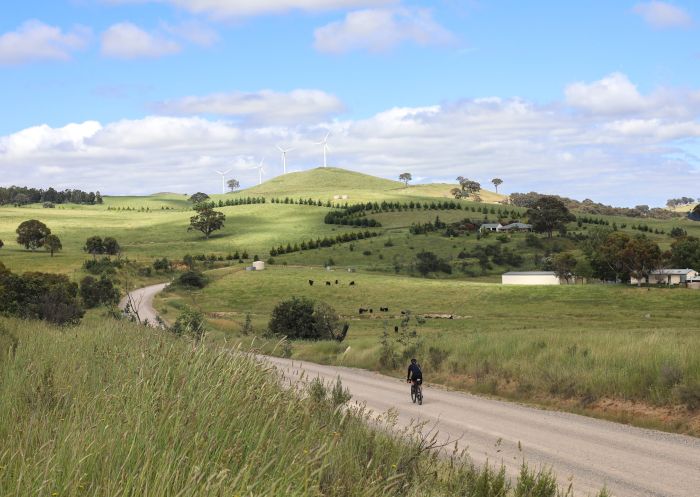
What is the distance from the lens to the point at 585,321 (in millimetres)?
77125

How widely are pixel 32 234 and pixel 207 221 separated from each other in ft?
149

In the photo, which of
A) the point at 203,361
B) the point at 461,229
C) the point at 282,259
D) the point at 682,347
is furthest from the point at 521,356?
the point at 461,229

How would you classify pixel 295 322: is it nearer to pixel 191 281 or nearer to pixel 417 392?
pixel 417 392

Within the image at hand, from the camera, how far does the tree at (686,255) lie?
120750mm

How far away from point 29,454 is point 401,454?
4.58 meters

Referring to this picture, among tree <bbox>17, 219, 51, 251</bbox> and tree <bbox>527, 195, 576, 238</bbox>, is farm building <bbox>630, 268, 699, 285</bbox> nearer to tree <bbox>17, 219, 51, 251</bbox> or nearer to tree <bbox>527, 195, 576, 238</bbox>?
tree <bbox>527, 195, 576, 238</bbox>

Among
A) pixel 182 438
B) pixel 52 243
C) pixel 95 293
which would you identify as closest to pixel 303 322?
pixel 95 293

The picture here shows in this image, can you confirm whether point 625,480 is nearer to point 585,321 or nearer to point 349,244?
point 585,321

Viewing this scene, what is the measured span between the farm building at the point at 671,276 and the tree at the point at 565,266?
9202 mm

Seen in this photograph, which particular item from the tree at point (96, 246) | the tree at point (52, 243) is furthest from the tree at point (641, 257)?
the tree at point (52, 243)

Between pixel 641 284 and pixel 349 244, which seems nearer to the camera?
pixel 641 284

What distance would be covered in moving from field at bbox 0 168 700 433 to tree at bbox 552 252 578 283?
11.1 m

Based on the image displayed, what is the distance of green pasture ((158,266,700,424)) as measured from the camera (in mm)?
22719

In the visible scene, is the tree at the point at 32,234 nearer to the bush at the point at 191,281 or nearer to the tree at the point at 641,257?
the bush at the point at 191,281
